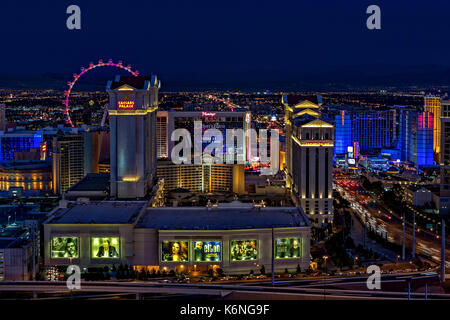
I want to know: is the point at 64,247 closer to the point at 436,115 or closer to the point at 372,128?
the point at 436,115

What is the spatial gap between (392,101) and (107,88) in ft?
264

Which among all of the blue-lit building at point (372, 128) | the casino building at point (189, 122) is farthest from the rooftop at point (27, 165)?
the blue-lit building at point (372, 128)

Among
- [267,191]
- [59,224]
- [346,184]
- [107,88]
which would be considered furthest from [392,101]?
[59,224]

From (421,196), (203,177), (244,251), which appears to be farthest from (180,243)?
(203,177)

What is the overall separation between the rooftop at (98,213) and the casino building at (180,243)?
7cm

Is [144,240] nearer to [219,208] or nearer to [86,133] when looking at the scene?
[219,208]

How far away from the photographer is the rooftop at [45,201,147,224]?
20.6 metres

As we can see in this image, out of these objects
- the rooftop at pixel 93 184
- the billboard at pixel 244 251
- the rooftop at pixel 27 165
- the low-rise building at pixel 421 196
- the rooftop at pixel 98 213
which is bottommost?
the billboard at pixel 244 251

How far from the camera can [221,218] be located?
21.5 meters

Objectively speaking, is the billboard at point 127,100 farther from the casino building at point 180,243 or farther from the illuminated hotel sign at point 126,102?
the casino building at point 180,243

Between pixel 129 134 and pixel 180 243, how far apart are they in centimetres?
924

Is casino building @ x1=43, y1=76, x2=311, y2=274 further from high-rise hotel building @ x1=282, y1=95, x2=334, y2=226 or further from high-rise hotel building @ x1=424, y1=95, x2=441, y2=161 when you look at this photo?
high-rise hotel building @ x1=424, y1=95, x2=441, y2=161

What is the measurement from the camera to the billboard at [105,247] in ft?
66.4
